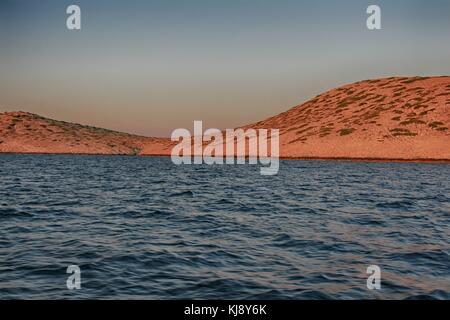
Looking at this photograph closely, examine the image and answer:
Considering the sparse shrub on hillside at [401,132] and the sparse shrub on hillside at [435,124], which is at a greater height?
the sparse shrub on hillside at [435,124]

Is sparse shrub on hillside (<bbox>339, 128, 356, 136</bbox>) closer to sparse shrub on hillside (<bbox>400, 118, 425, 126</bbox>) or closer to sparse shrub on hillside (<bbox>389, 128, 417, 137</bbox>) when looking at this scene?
sparse shrub on hillside (<bbox>389, 128, 417, 137</bbox>)

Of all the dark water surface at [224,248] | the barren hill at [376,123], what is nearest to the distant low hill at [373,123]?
the barren hill at [376,123]

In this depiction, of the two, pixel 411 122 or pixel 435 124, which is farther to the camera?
pixel 411 122

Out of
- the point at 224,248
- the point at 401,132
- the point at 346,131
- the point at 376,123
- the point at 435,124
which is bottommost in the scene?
the point at 224,248

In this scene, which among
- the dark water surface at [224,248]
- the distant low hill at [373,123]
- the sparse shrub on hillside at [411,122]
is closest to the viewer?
the dark water surface at [224,248]

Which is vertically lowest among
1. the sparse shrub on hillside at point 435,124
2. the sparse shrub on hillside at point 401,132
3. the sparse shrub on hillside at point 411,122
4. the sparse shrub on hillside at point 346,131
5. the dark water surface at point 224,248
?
the dark water surface at point 224,248

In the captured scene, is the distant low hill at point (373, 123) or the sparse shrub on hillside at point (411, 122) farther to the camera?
the sparse shrub on hillside at point (411, 122)

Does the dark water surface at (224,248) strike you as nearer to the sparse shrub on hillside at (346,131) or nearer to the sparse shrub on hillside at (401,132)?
the sparse shrub on hillside at (401,132)

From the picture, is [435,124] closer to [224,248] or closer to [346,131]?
[346,131]

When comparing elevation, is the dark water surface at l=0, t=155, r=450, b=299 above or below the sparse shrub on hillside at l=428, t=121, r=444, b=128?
below

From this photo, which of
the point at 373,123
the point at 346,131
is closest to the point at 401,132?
the point at 373,123

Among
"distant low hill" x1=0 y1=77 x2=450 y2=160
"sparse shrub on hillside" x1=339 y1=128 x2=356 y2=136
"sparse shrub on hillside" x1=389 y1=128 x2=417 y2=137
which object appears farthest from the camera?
"sparse shrub on hillside" x1=339 y1=128 x2=356 y2=136

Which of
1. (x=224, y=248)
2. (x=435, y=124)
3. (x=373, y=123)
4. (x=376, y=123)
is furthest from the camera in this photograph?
(x=373, y=123)

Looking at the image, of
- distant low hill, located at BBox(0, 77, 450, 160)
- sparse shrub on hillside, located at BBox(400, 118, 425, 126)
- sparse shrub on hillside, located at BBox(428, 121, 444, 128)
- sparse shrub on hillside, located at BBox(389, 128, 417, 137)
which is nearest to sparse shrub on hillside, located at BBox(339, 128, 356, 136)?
distant low hill, located at BBox(0, 77, 450, 160)
